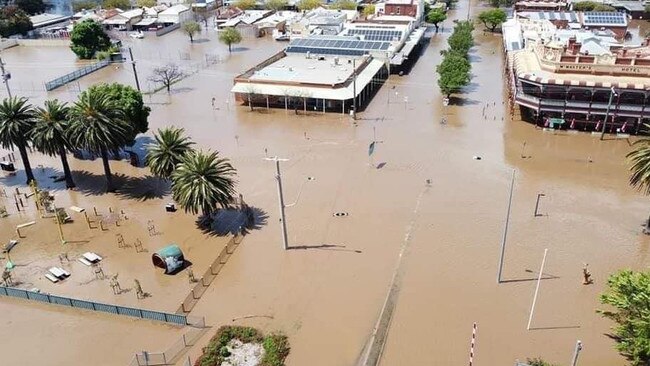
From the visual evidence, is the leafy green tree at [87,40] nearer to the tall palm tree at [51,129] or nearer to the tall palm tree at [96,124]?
the tall palm tree at [51,129]

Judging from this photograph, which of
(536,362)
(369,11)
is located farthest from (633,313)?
(369,11)

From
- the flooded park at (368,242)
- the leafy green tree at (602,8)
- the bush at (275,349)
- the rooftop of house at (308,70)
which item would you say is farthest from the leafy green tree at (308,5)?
the bush at (275,349)

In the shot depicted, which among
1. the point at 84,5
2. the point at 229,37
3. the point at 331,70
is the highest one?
the point at 84,5

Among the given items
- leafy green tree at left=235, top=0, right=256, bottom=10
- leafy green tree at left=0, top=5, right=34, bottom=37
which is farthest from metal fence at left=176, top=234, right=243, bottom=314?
leafy green tree at left=235, top=0, right=256, bottom=10

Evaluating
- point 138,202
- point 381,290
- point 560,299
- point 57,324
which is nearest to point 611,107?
point 560,299

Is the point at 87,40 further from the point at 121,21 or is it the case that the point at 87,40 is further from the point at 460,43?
the point at 460,43
